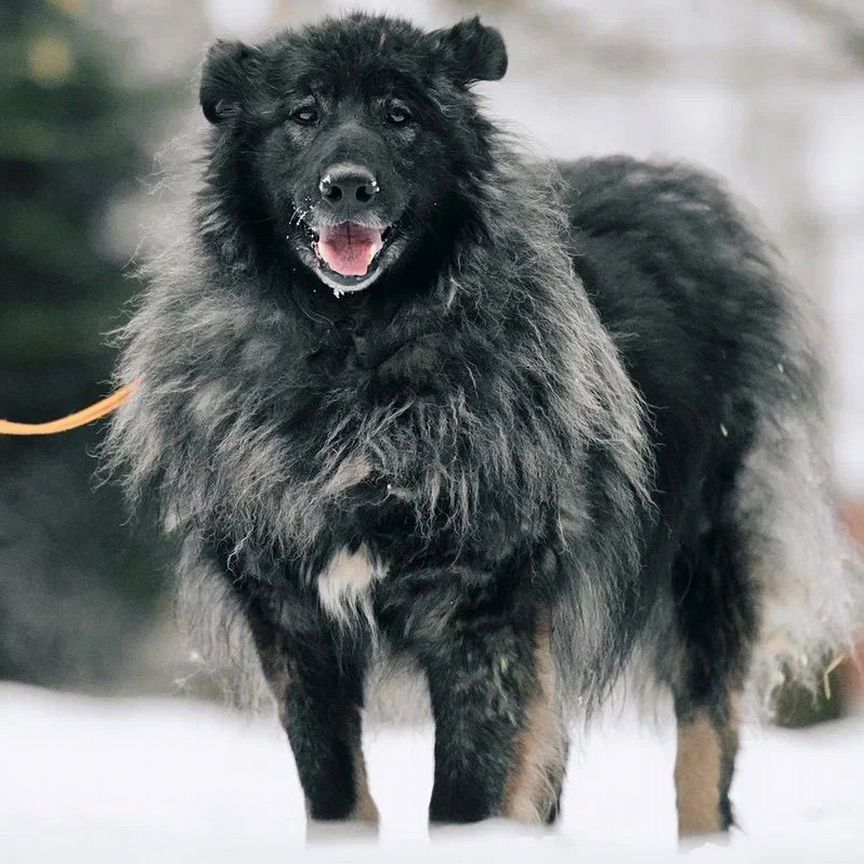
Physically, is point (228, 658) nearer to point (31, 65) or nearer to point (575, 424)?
point (575, 424)

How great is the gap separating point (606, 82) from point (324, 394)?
1354 cm

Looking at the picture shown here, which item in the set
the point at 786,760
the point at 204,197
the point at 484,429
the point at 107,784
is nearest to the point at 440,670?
the point at 484,429

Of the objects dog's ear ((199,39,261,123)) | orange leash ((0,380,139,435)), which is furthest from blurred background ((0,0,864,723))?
dog's ear ((199,39,261,123))

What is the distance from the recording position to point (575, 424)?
429cm

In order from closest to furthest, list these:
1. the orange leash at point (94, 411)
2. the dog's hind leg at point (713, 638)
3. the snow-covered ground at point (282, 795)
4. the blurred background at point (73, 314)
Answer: the snow-covered ground at point (282, 795)
the orange leash at point (94, 411)
the dog's hind leg at point (713, 638)
the blurred background at point (73, 314)

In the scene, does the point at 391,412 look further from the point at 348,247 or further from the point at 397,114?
the point at 397,114

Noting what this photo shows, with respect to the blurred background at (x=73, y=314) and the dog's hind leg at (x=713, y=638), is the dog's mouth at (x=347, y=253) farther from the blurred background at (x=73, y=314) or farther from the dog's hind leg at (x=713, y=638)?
the blurred background at (x=73, y=314)

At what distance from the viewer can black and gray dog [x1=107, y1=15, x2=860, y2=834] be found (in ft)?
13.3

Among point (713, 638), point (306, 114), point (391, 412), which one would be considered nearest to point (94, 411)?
point (391, 412)

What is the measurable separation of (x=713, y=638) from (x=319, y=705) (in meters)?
1.41

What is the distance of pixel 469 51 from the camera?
14.4 feet

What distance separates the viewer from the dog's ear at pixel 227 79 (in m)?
4.32

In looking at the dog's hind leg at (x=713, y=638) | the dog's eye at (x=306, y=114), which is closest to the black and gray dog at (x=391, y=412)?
the dog's eye at (x=306, y=114)

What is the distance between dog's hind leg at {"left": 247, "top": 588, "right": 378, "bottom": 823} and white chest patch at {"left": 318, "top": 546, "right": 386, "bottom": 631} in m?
0.11
